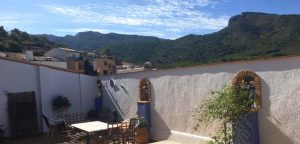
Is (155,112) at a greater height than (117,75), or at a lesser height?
lesser

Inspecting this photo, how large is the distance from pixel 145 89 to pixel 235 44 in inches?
1002

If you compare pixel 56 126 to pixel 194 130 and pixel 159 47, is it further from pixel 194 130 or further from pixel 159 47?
pixel 159 47

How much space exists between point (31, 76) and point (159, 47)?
1915 inches

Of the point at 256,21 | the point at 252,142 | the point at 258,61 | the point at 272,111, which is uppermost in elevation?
the point at 256,21

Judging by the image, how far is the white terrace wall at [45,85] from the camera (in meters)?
15.0

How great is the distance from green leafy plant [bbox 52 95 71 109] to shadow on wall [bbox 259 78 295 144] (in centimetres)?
978

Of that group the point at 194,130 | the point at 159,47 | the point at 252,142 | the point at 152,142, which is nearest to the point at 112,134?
the point at 152,142

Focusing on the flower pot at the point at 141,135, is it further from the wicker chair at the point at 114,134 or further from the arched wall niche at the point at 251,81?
the arched wall niche at the point at 251,81

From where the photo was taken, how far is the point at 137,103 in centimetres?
1420

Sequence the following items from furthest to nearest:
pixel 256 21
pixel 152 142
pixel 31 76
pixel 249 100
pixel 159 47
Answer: pixel 159 47 < pixel 256 21 < pixel 31 76 < pixel 152 142 < pixel 249 100

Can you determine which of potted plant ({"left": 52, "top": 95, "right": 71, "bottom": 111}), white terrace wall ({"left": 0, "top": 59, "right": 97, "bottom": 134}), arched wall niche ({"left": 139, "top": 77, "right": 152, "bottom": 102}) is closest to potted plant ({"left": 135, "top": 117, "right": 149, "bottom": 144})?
arched wall niche ({"left": 139, "top": 77, "right": 152, "bottom": 102})

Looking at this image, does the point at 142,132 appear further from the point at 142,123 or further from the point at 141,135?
the point at 142,123

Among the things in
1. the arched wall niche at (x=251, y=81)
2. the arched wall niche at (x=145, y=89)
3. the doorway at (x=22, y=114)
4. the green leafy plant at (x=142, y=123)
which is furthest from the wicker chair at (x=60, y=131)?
the arched wall niche at (x=251, y=81)

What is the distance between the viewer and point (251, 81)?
971 centimetres
